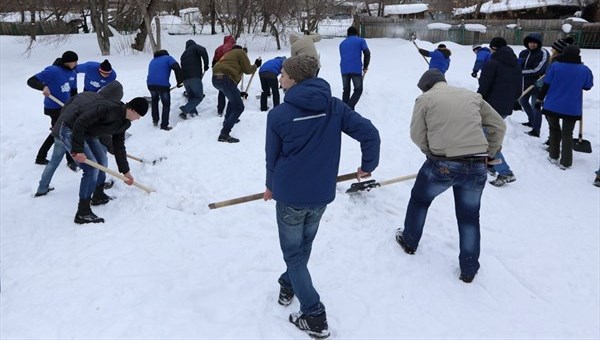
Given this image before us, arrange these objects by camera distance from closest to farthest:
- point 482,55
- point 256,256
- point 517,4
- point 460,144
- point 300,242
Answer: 1. point 300,242
2. point 460,144
3. point 256,256
4. point 482,55
5. point 517,4

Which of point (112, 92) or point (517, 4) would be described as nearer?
point (112, 92)

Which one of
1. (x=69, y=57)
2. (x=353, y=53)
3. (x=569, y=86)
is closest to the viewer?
(x=69, y=57)

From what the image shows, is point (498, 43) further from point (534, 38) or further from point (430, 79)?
point (430, 79)

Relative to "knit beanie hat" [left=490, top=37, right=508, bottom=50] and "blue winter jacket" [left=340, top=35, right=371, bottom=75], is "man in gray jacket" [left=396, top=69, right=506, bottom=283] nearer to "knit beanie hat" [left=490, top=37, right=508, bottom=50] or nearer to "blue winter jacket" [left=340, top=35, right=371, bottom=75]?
"knit beanie hat" [left=490, top=37, right=508, bottom=50]

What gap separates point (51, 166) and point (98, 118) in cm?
163

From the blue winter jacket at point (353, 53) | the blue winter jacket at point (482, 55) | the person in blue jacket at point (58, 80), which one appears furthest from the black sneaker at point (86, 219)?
the blue winter jacket at point (482, 55)

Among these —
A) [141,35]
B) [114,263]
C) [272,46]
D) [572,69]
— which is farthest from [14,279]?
[272,46]

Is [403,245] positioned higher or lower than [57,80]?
lower

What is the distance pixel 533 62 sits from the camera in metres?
6.91

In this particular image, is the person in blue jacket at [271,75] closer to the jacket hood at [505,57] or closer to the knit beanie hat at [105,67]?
the knit beanie hat at [105,67]

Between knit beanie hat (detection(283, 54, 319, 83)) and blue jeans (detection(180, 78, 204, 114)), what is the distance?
5.06 m

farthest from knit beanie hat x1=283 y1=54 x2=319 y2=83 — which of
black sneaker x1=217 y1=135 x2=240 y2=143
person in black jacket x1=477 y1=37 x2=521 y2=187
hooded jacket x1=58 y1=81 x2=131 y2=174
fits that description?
black sneaker x1=217 y1=135 x2=240 y2=143

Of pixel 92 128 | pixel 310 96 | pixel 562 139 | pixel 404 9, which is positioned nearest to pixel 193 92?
pixel 92 128

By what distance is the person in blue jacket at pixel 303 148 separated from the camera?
7.57 feet
